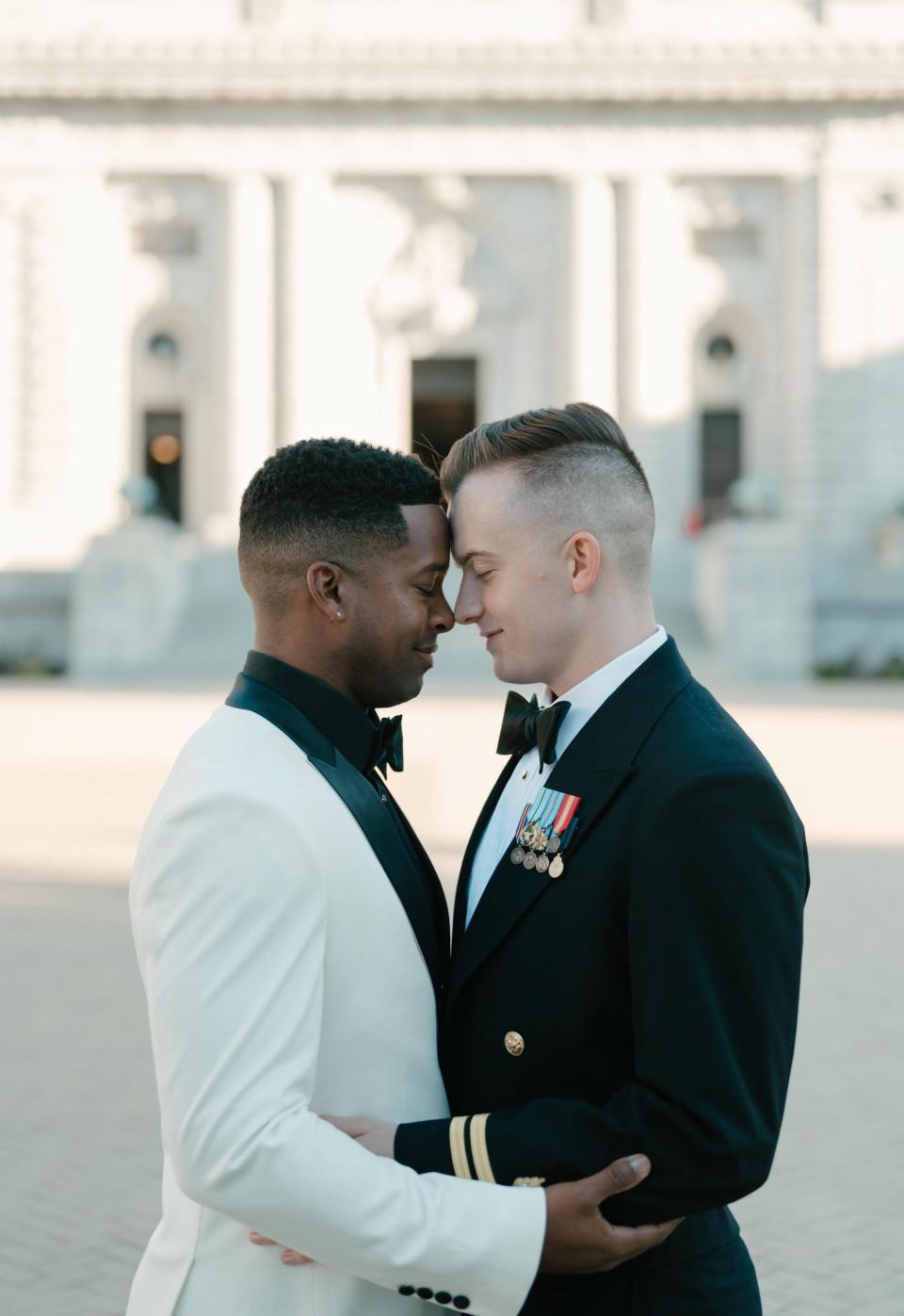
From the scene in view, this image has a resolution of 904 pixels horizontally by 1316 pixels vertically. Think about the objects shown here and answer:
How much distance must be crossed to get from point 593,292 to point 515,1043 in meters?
34.1

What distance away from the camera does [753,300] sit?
118 feet

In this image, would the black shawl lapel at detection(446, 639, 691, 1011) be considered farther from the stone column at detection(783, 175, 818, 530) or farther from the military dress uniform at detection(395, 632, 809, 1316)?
the stone column at detection(783, 175, 818, 530)

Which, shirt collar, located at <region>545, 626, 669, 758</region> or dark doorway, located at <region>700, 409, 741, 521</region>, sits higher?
dark doorway, located at <region>700, 409, 741, 521</region>

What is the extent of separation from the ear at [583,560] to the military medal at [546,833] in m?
0.34

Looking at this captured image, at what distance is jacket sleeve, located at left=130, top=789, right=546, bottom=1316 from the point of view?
208cm

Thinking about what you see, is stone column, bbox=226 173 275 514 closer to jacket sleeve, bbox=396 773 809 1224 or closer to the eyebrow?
the eyebrow

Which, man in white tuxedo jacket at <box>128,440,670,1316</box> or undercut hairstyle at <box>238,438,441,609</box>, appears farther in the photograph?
undercut hairstyle at <box>238,438,441,609</box>

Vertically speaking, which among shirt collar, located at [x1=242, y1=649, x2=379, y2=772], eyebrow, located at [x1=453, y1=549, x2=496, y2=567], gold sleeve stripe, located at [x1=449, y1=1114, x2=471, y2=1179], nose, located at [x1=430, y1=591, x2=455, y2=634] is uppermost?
eyebrow, located at [x1=453, y1=549, x2=496, y2=567]

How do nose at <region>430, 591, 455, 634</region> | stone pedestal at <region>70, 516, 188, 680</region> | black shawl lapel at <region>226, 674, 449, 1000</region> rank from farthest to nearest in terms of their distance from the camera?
stone pedestal at <region>70, 516, 188, 680</region>
nose at <region>430, 591, 455, 634</region>
black shawl lapel at <region>226, 674, 449, 1000</region>

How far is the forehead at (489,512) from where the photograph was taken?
2.57m

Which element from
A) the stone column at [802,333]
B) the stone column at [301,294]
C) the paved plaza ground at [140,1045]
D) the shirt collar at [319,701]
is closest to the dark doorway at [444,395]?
the stone column at [301,294]

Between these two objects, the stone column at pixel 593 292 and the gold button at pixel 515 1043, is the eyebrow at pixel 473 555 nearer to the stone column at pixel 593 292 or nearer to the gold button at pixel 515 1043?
the gold button at pixel 515 1043

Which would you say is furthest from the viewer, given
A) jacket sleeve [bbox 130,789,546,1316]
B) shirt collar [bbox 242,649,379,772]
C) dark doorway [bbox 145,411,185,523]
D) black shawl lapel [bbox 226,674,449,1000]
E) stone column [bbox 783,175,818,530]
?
dark doorway [bbox 145,411,185,523]

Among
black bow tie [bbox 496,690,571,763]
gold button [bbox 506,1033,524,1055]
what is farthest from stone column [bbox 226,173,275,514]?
gold button [bbox 506,1033,524,1055]
